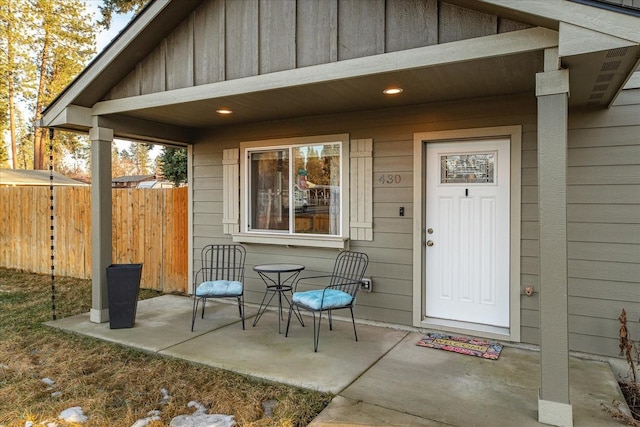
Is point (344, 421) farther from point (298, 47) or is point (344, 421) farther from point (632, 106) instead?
point (632, 106)

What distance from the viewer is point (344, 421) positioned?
8.43 ft

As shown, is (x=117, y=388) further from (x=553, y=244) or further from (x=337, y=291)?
(x=553, y=244)

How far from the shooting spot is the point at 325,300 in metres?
3.88

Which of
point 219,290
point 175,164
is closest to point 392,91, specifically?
point 219,290

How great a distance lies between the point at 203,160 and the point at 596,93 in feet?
15.1

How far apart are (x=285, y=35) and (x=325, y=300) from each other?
237 cm

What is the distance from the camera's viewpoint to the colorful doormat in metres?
3.69

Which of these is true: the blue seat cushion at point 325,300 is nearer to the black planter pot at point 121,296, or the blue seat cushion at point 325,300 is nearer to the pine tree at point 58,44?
the black planter pot at point 121,296

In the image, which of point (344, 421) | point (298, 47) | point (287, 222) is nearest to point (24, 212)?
point (287, 222)

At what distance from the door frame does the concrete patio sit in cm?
25

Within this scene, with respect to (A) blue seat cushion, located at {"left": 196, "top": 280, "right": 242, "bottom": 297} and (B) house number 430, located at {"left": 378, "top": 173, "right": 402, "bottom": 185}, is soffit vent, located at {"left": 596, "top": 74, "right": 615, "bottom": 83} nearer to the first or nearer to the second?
(B) house number 430, located at {"left": 378, "top": 173, "right": 402, "bottom": 185}

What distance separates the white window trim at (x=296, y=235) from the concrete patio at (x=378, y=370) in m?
0.92

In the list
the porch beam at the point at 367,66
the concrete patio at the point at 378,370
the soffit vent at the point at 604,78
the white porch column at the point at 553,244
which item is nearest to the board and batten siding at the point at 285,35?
the porch beam at the point at 367,66

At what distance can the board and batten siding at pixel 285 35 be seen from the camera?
2961 mm
